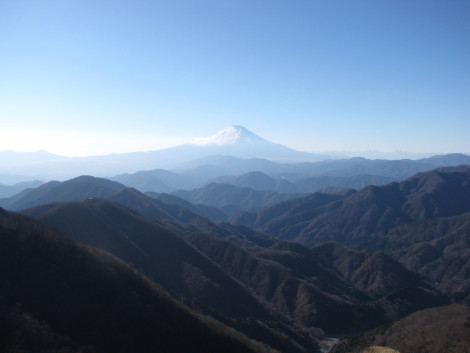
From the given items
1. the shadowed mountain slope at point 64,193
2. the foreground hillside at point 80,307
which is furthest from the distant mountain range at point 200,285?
the shadowed mountain slope at point 64,193

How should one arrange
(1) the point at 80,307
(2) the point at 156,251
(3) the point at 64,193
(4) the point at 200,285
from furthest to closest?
(3) the point at 64,193 < (2) the point at 156,251 < (4) the point at 200,285 < (1) the point at 80,307

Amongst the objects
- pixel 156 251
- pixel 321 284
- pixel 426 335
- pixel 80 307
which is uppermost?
pixel 80 307

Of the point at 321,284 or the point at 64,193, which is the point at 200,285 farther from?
the point at 64,193

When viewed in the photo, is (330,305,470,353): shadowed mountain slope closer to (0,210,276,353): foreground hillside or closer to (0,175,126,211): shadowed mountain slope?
(0,210,276,353): foreground hillside

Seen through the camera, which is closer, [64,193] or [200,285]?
[200,285]

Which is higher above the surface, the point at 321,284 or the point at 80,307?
the point at 80,307

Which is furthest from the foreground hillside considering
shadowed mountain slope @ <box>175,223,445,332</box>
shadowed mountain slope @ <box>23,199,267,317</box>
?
shadowed mountain slope @ <box>175,223,445,332</box>

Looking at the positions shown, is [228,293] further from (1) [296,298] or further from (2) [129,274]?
(2) [129,274]

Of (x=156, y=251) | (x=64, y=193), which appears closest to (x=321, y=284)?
(x=156, y=251)
